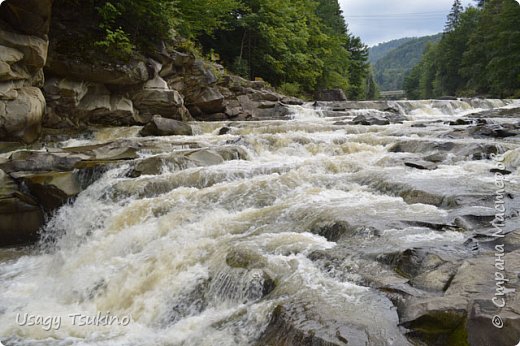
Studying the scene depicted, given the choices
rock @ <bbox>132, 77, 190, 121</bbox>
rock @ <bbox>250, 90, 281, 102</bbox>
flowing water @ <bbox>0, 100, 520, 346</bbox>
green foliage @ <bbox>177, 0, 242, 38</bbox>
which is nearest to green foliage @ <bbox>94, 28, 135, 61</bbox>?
rock @ <bbox>132, 77, 190, 121</bbox>

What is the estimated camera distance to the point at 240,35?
25.5 metres

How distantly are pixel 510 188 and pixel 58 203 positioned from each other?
8384 mm

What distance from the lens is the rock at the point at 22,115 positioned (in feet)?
34.6

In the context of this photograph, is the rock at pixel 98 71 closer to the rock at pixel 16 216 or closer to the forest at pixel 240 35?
the forest at pixel 240 35

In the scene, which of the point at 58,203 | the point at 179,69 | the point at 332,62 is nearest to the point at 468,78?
the point at 332,62

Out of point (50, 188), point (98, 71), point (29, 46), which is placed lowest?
point (50, 188)

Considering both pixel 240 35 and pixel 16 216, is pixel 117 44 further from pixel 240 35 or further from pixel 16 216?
pixel 240 35

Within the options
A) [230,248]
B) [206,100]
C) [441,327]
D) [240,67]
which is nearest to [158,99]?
[206,100]

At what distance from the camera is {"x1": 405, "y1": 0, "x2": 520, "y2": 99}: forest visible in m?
32.2

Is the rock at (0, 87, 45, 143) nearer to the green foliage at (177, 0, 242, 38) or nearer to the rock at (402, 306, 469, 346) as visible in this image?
the green foliage at (177, 0, 242, 38)

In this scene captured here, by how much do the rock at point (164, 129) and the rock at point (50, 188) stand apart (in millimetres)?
5012

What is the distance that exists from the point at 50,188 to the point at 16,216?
36.0 inches

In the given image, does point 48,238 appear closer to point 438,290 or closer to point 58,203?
point 58,203

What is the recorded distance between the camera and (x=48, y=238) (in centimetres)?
802
